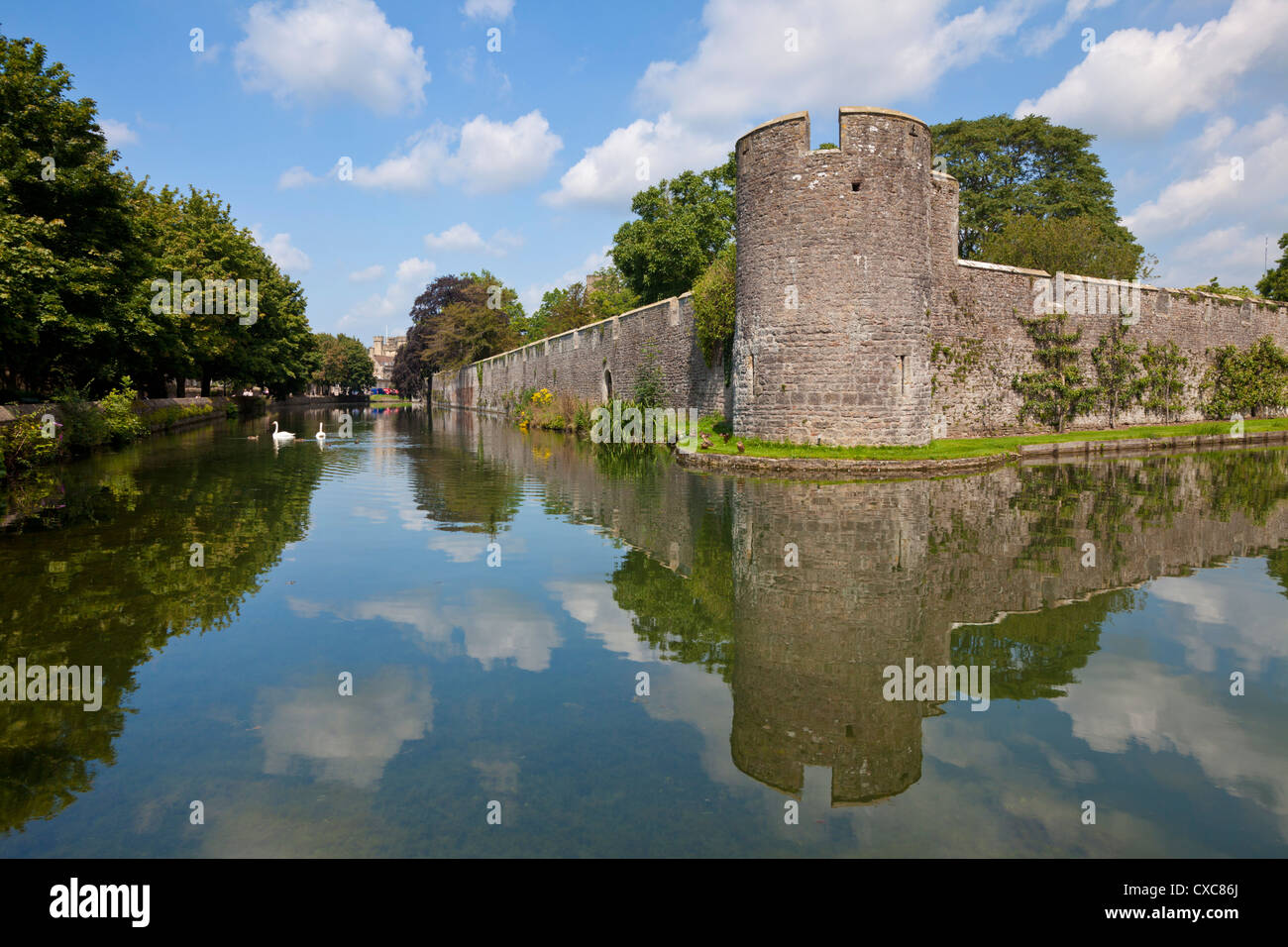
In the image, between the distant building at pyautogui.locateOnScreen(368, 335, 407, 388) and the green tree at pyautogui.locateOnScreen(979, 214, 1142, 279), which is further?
the distant building at pyautogui.locateOnScreen(368, 335, 407, 388)

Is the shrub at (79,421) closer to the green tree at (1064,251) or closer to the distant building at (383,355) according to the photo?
the green tree at (1064,251)

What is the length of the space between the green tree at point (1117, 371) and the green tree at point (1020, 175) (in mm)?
16103

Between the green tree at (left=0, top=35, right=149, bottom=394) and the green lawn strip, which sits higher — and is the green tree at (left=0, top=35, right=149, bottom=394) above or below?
above

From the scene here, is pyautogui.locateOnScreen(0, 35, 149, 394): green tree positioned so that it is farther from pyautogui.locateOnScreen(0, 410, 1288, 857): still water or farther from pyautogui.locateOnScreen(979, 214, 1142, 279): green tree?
pyautogui.locateOnScreen(979, 214, 1142, 279): green tree

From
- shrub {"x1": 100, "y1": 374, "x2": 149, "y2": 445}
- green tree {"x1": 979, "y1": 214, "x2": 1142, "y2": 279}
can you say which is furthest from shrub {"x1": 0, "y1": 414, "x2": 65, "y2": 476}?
green tree {"x1": 979, "y1": 214, "x2": 1142, "y2": 279}

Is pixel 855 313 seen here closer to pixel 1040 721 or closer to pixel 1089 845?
pixel 1040 721

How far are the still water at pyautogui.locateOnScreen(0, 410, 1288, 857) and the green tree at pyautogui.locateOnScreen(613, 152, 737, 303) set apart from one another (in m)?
35.9

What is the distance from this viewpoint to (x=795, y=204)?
16125mm

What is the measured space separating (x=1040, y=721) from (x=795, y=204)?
14.3 meters

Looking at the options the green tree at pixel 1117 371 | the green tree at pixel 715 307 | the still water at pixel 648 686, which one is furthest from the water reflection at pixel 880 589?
the green tree at pixel 1117 371

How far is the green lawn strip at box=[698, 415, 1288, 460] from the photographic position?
15430mm

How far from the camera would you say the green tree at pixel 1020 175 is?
134ft

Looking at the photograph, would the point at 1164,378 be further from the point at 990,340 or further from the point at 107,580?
the point at 107,580
